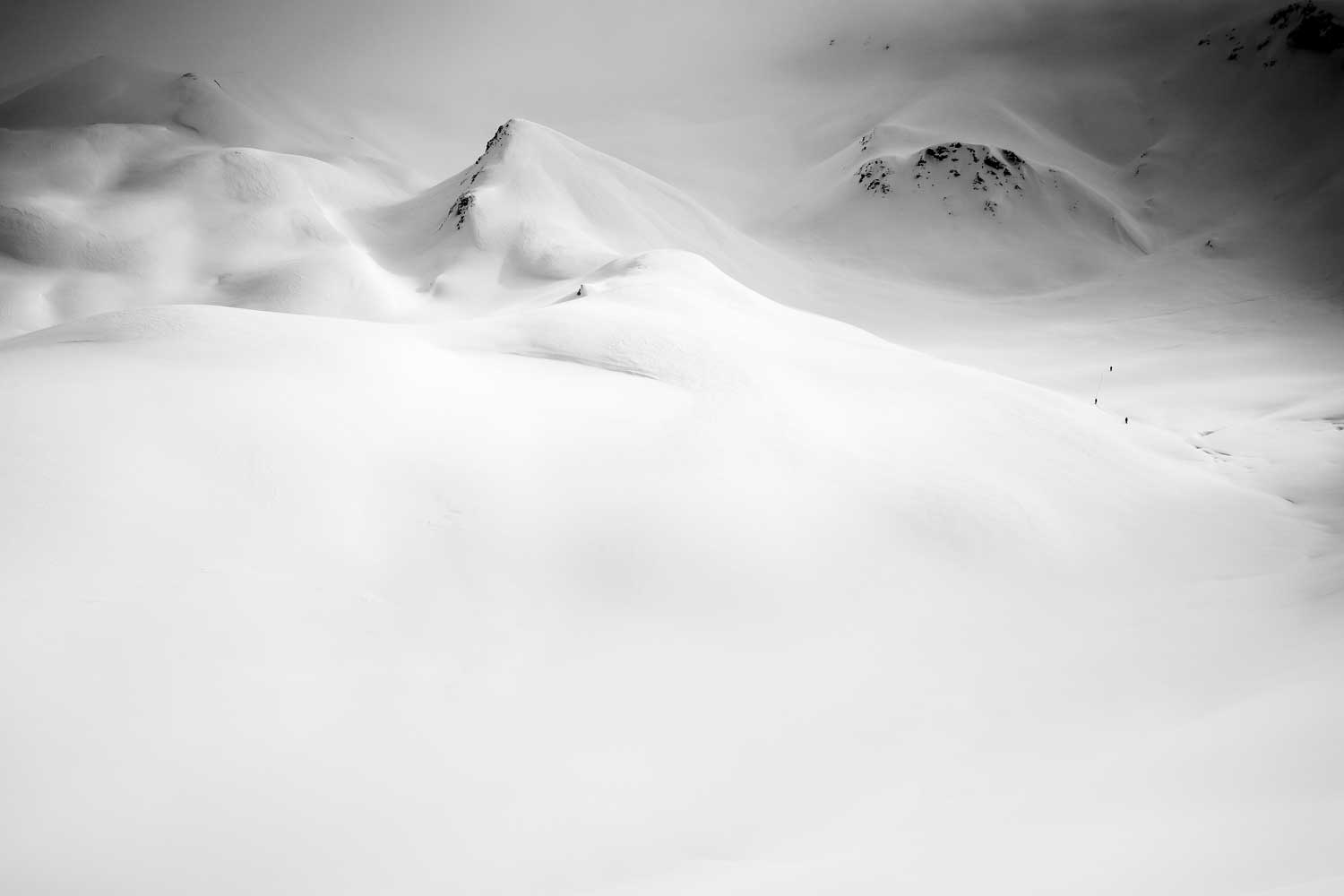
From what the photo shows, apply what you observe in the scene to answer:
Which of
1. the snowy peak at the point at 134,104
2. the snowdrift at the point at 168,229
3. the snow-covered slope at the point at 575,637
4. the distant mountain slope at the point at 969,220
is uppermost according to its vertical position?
the snowy peak at the point at 134,104

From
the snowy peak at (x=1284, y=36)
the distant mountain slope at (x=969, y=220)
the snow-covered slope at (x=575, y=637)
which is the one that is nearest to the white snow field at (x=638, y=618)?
the snow-covered slope at (x=575, y=637)

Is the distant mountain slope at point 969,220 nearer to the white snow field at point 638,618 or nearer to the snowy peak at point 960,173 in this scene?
the snowy peak at point 960,173

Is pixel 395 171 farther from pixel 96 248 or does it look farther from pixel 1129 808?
pixel 1129 808

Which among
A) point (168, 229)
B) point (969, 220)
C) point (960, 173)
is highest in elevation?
point (960, 173)

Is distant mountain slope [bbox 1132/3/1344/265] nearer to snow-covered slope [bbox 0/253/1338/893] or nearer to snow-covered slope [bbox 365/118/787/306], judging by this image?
snow-covered slope [bbox 365/118/787/306]

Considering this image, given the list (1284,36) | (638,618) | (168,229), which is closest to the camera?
(638,618)

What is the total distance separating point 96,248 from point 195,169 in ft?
21.8

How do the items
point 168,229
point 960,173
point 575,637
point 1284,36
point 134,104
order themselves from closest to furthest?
point 575,637, point 168,229, point 960,173, point 134,104, point 1284,36

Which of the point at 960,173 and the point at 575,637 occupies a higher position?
the point at 960,173

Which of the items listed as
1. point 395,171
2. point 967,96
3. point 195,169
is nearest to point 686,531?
point 195,169

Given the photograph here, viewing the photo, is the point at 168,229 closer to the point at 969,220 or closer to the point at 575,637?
the point at 575,637

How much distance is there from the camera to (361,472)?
5223 mm

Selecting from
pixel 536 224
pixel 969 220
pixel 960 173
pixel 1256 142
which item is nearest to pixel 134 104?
pixel 536 224

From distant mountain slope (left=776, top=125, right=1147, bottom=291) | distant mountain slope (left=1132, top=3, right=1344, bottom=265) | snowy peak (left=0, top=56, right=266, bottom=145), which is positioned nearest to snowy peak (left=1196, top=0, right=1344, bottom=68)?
distant mountain slope (left=1132, top=3, right=1344, bottom=265)
